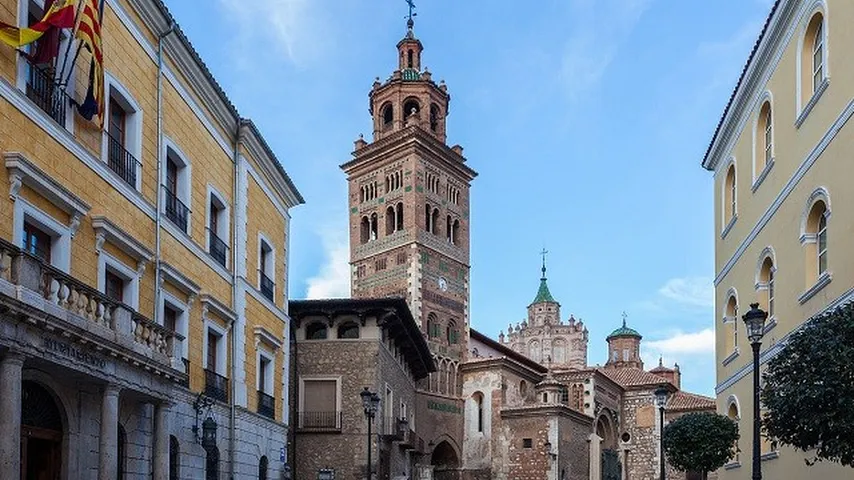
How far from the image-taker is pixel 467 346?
58031 mm

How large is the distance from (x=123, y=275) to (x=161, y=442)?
2864mm

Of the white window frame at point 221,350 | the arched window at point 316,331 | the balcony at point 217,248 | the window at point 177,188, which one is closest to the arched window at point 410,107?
the arched window at point 316,331

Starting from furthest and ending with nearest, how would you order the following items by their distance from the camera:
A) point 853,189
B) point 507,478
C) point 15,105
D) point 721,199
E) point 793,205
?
point 507,478 → point 721,199 → point 793,205 → point 853,189 → point 15,105

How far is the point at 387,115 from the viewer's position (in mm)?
59406

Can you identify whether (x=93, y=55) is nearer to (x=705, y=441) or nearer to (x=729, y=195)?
(x=705, y=441)

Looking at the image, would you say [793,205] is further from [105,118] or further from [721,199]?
[105,118]

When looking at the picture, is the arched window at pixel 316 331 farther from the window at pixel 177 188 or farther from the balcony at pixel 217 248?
the window at pixel 177 188

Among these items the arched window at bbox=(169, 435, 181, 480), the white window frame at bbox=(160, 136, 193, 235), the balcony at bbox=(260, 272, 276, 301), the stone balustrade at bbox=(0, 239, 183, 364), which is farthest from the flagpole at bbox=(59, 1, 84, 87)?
the balcony at bbox=(260, 272, 276, 301)

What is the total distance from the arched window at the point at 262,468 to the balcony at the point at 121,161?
31.7 feet

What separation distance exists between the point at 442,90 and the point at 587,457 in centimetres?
2501

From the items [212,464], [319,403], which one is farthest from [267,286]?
[319,403]

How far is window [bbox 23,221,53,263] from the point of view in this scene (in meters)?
12.7

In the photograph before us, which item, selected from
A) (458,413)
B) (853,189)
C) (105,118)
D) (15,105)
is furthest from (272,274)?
(458,413)

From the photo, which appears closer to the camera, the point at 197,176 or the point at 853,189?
the point at 853,189
